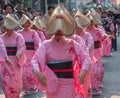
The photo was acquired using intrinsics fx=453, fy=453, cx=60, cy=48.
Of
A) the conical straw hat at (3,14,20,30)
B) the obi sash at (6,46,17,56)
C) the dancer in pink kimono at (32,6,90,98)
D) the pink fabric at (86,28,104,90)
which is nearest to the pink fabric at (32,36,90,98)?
the dancer in pink kimono at (32,6,90,98)

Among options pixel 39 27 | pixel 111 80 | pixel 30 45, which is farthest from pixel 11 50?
pixel 111 80

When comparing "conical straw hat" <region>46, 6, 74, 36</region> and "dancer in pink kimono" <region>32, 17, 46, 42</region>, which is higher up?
"conical straw hat" <region>46, 6, 74, 36</region>

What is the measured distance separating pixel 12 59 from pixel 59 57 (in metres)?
2.82

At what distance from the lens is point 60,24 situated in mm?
5547

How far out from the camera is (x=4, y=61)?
309 inches

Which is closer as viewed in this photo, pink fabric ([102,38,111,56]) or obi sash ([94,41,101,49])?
obi sash ([94,41,101,49])

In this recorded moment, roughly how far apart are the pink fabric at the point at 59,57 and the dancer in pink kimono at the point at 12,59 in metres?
2.48

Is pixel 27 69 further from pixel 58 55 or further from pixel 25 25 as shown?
pixel 58 55

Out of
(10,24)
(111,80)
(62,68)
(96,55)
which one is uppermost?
(10,24)

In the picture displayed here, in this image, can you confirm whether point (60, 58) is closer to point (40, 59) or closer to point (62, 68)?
point (62, 68)

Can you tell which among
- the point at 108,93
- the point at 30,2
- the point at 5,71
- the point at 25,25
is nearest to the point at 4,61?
the point at 5,71

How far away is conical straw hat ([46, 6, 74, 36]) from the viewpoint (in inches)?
218

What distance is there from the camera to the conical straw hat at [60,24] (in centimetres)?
554

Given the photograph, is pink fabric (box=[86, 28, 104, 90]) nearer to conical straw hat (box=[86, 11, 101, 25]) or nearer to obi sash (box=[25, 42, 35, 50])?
conical straw hat (box=[86, 11, 101, 25])
